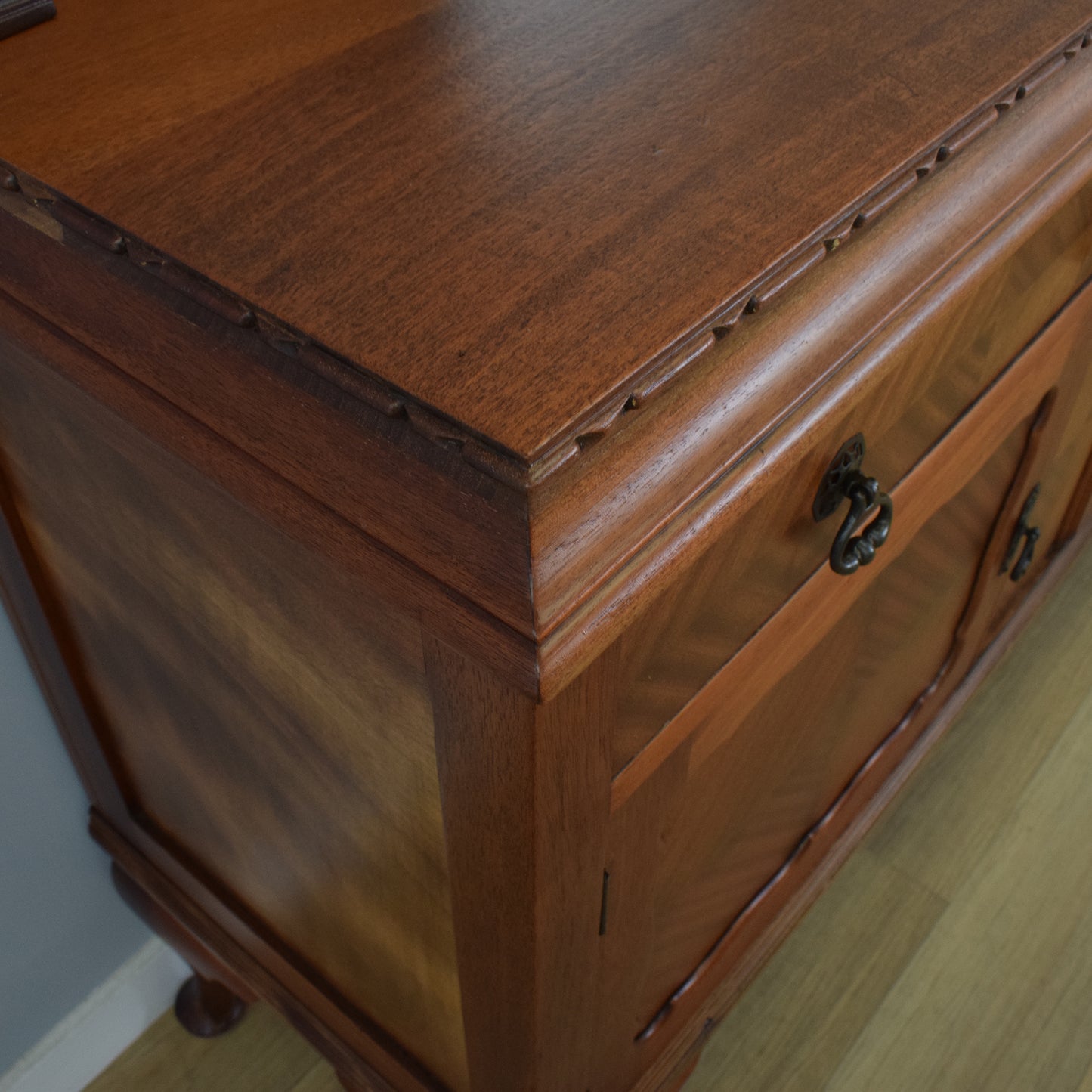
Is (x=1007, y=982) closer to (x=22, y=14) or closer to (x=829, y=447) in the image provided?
(x=829, y=447)

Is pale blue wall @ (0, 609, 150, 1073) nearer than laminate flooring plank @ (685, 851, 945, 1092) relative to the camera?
Yes

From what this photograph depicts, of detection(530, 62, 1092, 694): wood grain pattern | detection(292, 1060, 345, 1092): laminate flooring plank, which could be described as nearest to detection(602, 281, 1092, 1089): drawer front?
detection(530, 62, 1092, 694): wood grain pattern

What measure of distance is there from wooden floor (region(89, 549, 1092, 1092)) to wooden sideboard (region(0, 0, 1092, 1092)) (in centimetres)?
34

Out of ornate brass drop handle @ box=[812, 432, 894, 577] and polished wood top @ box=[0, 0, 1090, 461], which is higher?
polished wood top @ box=[0, 0, 1090, 461]

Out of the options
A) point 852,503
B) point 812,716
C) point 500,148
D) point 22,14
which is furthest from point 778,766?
point 22,14

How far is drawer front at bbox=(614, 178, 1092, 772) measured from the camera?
1.13 ft

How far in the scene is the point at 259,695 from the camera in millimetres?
436

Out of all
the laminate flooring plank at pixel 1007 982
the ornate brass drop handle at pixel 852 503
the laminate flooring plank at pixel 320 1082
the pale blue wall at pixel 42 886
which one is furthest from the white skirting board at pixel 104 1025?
the ornate brass drop handle at pixel 852 503

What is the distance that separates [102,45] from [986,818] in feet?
2.97

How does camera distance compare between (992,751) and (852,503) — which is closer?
(852,503)

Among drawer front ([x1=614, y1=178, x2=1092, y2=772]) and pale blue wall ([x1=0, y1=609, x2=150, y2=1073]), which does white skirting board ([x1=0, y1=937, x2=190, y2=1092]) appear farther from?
drawer front ([x1=614, y1=178, x2=1092, y2=772])

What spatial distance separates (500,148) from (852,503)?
0.17 meters

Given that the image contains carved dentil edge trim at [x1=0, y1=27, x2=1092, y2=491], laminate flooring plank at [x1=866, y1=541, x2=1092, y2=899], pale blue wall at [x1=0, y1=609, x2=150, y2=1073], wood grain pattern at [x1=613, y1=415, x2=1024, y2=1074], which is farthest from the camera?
laminate flooring plank at [x1=866, y1=541, x2=1092, y2=899]

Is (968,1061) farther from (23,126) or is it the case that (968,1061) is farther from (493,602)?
(23,126)
